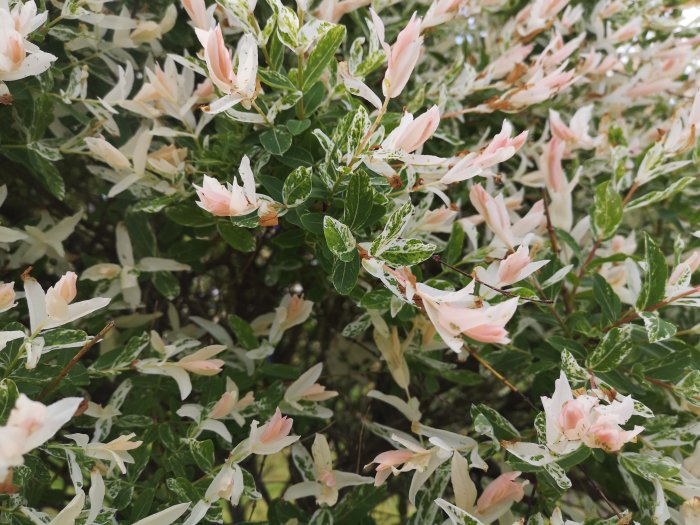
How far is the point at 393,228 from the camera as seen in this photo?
2.51ft

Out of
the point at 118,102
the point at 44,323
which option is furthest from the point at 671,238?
the point at 44,323

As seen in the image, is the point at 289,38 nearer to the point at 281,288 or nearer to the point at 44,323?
the point at 44,323

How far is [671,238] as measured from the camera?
5.35ft

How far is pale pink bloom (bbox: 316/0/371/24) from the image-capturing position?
1.03 meters

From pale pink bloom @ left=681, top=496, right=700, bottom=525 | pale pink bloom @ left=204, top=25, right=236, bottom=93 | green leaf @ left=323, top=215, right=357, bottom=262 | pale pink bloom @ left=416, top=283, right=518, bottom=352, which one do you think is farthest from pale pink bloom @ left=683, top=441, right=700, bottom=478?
pale pink bloom @ left=204, top=25, right=236, bottom=93

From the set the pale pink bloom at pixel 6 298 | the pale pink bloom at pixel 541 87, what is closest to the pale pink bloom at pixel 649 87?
the pale pink bloom at pixel 541 87

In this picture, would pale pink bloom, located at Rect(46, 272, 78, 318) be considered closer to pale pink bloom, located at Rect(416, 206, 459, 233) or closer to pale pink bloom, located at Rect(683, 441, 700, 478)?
pale pink bloom, located at Rect(416, 206, 459, 233)

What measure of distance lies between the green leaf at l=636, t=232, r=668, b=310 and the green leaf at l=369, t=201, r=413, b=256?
37 cm

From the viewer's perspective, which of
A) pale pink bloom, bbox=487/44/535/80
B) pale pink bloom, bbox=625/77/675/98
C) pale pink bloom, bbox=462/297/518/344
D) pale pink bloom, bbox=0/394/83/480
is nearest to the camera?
pale pink bloom, bbox=0/394/83/480

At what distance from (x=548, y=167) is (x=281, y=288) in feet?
2.21

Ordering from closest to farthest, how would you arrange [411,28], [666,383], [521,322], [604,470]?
[411,28] → [666,383] → [521,322] → [604,470]

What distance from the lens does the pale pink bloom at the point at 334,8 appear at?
1.03 metres

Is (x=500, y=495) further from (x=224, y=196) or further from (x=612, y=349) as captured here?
(x=224, y=196)

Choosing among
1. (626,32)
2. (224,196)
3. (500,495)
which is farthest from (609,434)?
(626,32)
